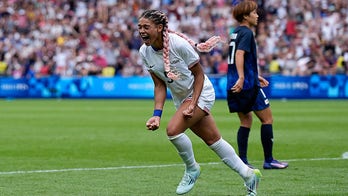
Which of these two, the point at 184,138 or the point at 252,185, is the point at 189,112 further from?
the point at 252,185

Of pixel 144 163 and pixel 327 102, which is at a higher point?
pixel 144 163

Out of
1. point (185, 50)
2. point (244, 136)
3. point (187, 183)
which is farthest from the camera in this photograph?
point (244, 136)

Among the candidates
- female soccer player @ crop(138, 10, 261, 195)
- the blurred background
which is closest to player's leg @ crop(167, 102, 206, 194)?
female soccer player @ crop(138, 10, 261, 195)

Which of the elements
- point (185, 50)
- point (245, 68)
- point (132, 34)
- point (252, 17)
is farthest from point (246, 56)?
point (132, 34)

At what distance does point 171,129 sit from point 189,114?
0.25 metres

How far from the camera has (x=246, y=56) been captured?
11172 millimetres

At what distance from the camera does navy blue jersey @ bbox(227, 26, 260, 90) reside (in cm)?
1114

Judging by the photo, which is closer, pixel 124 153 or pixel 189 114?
pixel 189 114

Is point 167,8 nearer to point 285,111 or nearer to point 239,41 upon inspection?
point 285,111

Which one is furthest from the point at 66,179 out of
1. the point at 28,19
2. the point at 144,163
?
the point at 28,19

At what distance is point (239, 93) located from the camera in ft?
36.8

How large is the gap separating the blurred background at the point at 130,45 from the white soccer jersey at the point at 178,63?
22.7 meters

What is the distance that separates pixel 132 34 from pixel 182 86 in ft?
93.4

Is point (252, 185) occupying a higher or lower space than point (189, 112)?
lower
